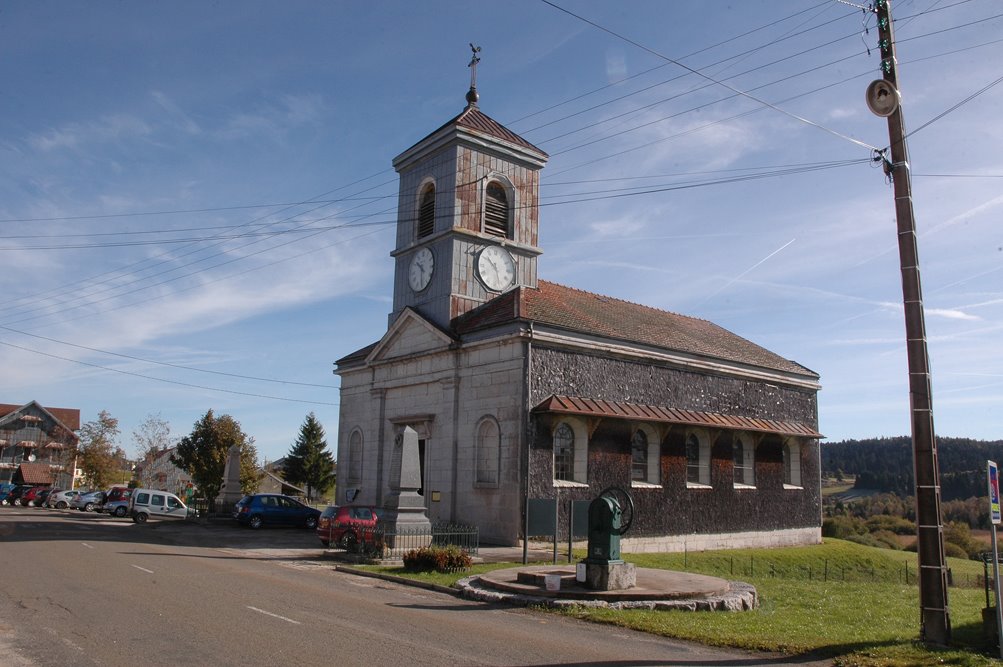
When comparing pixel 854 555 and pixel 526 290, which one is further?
pixel 854 555

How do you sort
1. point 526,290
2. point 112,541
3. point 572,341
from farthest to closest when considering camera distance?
point 526,290 → point 572,341 → point 112,541

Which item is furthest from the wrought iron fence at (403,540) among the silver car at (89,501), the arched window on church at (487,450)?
the silver car at (89,501)

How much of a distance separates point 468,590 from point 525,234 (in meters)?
18.1

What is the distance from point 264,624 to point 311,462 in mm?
60142

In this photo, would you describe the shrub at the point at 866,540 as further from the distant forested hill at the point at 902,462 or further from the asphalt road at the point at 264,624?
the asphalt road at the point at 264,624

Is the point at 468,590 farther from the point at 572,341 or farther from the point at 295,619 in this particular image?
the point at 572,341

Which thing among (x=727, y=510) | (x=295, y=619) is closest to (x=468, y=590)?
(x=295, y=619)

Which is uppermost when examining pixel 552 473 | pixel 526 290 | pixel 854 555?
pixel 526 290

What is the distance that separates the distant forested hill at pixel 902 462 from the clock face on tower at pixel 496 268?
4545cm

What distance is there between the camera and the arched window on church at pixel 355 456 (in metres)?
31.4

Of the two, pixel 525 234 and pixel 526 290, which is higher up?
pixel 525 234

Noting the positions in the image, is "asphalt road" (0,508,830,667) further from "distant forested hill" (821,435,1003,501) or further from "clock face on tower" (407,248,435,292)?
"distant forested hill" (821,435,1003,501)

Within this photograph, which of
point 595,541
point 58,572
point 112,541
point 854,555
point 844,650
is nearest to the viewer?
point 844,650

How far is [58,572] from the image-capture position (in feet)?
49.4
